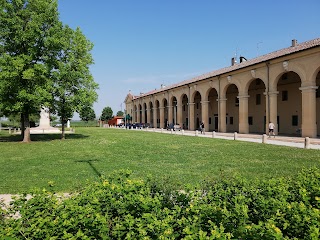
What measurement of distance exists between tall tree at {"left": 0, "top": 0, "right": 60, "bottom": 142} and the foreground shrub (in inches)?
810

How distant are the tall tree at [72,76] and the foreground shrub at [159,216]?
22.9 m

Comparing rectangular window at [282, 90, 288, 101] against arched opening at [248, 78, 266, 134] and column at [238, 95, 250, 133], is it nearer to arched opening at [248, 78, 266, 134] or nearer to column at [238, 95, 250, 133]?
arched opening at [248, 78, 266, 134]

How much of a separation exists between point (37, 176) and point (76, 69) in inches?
771

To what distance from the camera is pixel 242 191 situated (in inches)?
184

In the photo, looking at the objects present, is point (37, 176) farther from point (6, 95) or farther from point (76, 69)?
point (76, 69)

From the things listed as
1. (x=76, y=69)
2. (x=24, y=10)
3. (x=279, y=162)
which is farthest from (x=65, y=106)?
(x=279, y=162)

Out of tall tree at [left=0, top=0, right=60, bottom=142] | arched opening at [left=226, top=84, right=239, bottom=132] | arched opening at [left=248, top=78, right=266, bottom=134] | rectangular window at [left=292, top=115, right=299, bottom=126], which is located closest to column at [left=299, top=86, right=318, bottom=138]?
rectangular window at [left=292, top=115, right=299, bottom=126]

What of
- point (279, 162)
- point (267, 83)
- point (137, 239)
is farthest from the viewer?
point (267, 83)

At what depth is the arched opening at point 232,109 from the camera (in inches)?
1715

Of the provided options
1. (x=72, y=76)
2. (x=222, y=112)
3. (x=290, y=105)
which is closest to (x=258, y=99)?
(x=290, y=105)

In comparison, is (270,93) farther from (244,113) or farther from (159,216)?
(159,216)

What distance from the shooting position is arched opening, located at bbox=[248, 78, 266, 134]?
3838 cm

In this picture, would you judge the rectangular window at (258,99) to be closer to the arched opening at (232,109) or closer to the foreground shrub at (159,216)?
the arched opening at (232,109)

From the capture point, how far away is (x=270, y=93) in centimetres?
3008
